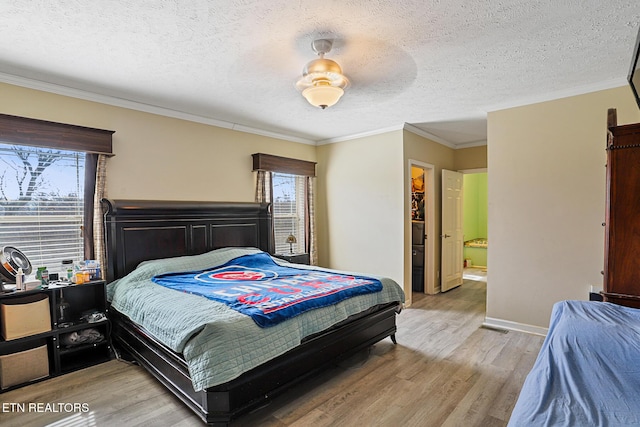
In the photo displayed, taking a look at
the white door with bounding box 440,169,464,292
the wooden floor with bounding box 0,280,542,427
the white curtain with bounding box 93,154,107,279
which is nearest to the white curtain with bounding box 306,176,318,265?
the white door with bounding box 440,169,464,292

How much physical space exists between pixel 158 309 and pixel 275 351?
0.97 metres

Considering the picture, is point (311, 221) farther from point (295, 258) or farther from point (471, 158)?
point (471, 158)

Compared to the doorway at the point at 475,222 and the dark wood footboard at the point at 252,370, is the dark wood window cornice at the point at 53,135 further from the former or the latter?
the doorway at the point at 475,222

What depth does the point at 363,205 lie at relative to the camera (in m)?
5.07

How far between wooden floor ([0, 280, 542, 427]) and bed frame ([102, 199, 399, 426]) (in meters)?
0.15

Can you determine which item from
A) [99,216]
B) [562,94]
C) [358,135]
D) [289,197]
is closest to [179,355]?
Answer: [99,216]

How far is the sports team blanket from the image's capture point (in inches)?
92.3

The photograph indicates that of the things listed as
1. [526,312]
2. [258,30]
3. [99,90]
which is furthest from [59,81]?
[526,312]

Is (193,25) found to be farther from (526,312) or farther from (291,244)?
(526,312)

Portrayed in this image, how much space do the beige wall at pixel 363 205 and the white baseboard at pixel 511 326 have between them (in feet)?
3.86

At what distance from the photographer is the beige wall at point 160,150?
10.1 feet

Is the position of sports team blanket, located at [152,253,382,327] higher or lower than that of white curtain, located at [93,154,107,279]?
lower

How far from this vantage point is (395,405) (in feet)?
7.57

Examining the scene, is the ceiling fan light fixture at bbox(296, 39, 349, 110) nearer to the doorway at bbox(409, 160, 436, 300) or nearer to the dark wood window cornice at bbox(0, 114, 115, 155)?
the dark wood window cornice at bbox(0, 114, 115, 155)
